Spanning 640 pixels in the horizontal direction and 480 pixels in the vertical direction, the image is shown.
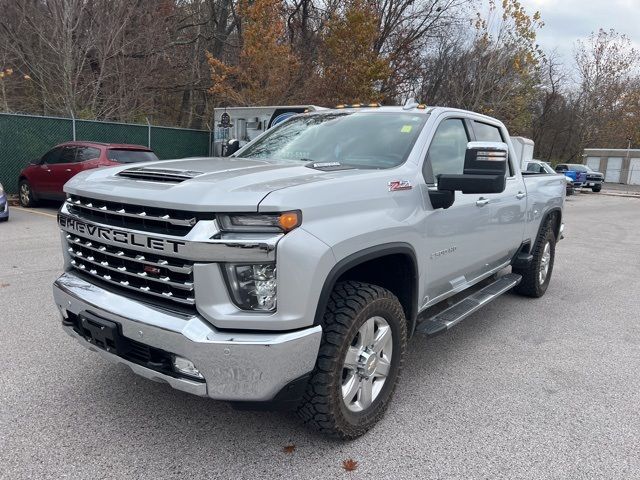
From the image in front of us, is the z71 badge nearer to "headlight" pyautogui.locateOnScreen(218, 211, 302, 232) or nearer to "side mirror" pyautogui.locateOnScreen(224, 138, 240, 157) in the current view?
"headlight" pyautogui.locateOnScreen(218, 211, 302, 232)

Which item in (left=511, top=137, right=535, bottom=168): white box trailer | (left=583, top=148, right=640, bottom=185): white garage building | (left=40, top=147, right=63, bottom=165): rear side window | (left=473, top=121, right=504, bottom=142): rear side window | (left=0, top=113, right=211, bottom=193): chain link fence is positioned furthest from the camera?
(left=583, top=148, right=640, bottom=185): white garage building

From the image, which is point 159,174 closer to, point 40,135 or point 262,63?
point 40,135

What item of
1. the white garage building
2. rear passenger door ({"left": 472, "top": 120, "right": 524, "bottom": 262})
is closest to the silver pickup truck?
rear passenger door ({"left": 472, "top": 120, "right": 524, "bottom": 262})

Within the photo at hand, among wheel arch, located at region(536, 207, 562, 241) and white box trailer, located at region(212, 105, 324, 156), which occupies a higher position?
white box trailer, located at region(212, 105, 324, 156)

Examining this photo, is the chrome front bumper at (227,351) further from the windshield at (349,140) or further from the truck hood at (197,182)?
the windshield at (349,140)

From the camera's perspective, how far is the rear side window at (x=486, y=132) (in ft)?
14.7

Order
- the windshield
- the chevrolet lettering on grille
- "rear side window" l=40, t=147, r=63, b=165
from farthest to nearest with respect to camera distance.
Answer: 1. "rear side window" l=40, t=147, r=63, b=165
2. the windshield
3. the chevrolet lettering on grille

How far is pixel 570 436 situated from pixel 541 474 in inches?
20.1

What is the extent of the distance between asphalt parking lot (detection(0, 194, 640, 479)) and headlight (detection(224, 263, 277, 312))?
937 millimetres

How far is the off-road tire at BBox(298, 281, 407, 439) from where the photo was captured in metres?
2.62

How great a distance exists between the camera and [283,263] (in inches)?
91.1

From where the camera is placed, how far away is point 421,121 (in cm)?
371

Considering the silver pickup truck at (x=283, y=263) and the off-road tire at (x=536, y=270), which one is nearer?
the silver pickup truck at (x=283, y=263)

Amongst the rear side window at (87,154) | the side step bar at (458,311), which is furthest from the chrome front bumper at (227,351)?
the rear side window at (87,154)
